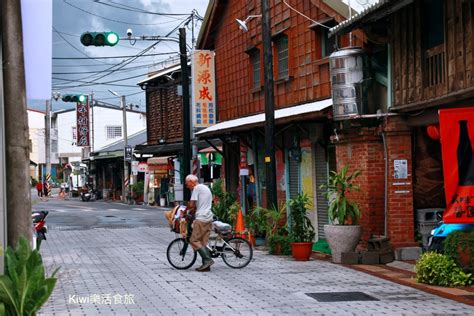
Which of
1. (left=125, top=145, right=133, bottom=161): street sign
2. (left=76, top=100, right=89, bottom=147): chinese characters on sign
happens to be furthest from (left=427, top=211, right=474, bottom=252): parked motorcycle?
(left=76, top=100, right=89, bottom=147): chinese characters on sign

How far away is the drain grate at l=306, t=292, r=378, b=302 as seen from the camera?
416 inches

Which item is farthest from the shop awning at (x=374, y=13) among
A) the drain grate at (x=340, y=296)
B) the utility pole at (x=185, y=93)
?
the utility pole at (x=185, y=93)

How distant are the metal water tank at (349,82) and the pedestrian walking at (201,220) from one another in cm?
333

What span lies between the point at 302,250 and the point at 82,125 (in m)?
45.7

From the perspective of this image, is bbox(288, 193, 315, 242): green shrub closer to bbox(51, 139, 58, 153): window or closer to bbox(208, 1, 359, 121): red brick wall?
bbox(208, 1, 359, 121): red brick wall

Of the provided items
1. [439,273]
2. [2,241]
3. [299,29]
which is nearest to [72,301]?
[2,241]

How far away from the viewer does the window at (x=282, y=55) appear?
20.0m

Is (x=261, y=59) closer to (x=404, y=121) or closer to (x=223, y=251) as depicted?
(x=404, y=121)

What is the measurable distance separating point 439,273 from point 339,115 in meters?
4.54

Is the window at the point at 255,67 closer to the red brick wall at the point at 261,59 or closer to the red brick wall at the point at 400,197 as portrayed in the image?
the red brick wall at the point at 261,59

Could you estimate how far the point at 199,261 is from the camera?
1512 centimetres

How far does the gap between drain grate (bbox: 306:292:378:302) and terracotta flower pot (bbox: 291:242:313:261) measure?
14.2ft

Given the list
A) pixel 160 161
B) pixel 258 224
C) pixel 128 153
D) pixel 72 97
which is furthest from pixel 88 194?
pixel 258 224

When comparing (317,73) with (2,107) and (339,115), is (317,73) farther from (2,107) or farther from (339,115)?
(2,107)
